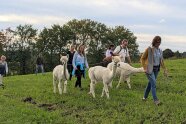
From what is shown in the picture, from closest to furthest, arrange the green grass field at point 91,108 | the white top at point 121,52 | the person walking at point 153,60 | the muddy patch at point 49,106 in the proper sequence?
1. the green grass field at point 91,108
2. the person walking at point 153,60
3. the muddy patch at point 49,106
4. the white top at point 121,52

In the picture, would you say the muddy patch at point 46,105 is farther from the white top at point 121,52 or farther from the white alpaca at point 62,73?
the white top at point 121,52

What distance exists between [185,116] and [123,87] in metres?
7.29

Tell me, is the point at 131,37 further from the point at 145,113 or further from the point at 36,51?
the point at 145,113

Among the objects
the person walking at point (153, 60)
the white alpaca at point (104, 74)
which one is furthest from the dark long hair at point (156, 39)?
the white alpaca at point (104, 74)

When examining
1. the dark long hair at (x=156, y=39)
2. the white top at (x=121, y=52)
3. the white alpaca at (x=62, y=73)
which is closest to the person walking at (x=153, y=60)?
the dark long hair at (x=156, y=39)

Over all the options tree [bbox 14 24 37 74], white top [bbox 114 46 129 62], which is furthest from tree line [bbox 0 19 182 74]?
white top [bbox 114 46 129 62]

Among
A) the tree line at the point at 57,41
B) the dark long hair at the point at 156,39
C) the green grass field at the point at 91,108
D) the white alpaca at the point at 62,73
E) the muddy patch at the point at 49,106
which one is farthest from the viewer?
the tree line at the point at 57,41

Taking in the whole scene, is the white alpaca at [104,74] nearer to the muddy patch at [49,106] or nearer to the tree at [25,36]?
the muddy patch at [49,106]

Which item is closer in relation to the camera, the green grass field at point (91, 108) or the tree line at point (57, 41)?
the green grass field at point (91, 108)

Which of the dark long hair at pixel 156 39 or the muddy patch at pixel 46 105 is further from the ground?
the dark long hair at pixel 156 39

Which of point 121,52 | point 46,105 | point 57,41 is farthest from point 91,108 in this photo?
point 57,41

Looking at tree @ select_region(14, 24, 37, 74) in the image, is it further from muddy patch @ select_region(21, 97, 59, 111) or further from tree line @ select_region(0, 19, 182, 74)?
muddy patch @ select_region(21, 97, 59, 111)

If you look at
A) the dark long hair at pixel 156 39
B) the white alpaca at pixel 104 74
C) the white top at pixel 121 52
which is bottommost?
the white alpaca at pixel 104 74

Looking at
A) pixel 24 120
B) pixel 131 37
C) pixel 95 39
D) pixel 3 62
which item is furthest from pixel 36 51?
pixel 24 120
